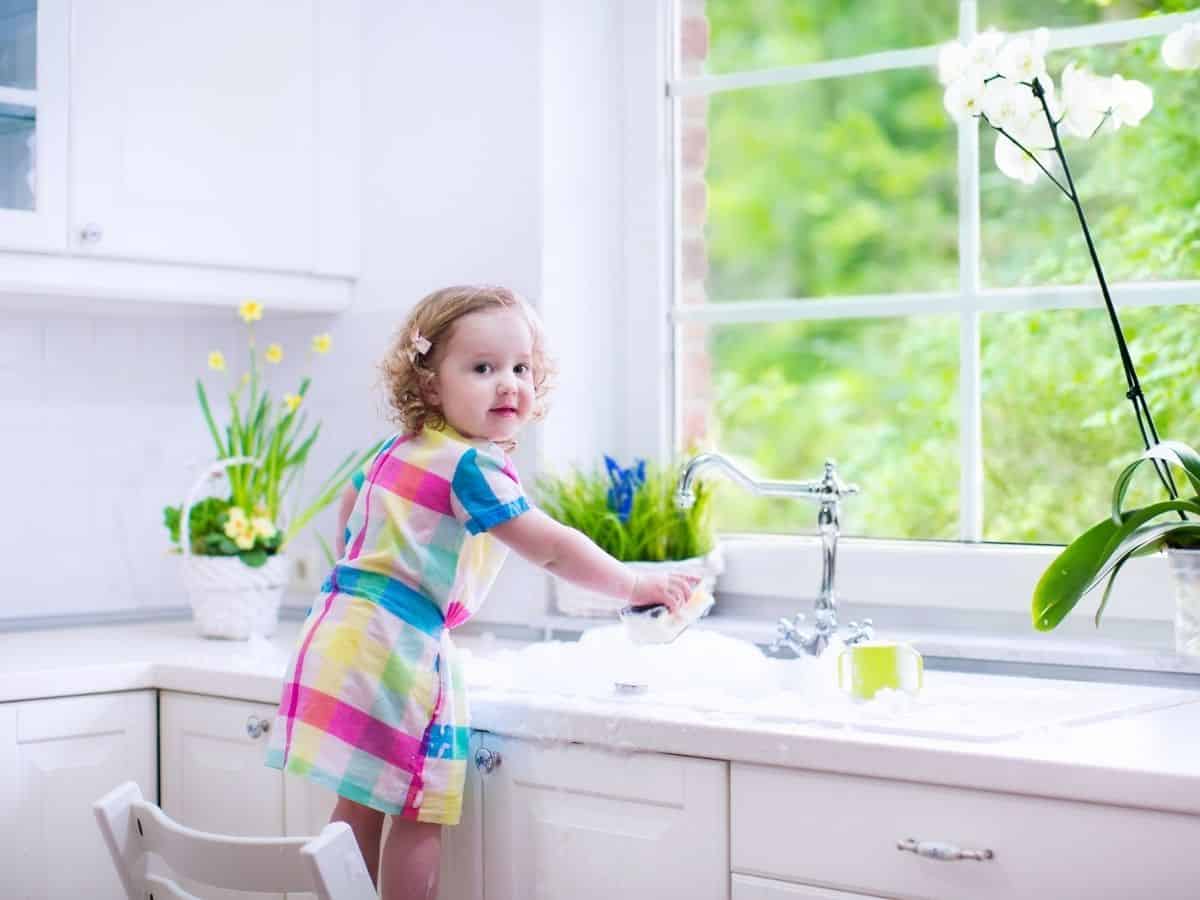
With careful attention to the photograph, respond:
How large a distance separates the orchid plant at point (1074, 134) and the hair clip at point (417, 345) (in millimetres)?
736

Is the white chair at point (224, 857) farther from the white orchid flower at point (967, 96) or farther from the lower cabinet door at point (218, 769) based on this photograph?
the white orchid flower at point (967, 96)

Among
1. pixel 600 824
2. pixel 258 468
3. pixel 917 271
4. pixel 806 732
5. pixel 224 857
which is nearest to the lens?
pixel 224 857

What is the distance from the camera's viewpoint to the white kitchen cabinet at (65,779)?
1.92 m

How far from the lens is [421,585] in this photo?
5.44 ft

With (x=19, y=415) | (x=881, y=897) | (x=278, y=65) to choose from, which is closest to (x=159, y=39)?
(x=278, y=65)

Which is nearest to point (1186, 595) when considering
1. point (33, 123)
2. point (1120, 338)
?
point (1120, 338)

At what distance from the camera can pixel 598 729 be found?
62.5 inches

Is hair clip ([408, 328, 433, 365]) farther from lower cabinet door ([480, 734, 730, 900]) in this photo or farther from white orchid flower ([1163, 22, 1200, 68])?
white orchid flower ([1163, 22, 1200, 68])

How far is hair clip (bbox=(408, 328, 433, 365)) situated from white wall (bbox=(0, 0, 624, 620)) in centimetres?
61

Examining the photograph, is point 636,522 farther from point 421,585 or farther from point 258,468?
point 258,468

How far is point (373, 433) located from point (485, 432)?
0.83 m

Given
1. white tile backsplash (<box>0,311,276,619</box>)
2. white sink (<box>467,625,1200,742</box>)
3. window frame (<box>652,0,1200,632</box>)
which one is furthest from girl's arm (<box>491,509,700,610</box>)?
white tile backsplash (<box>0,311,276,619</box>)

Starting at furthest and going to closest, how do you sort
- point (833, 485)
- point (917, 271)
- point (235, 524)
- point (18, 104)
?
1. point (917, 271)
2. point (235, 524)
3. point (18, 104)
4. point (833, 485)

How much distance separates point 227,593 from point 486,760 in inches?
29.5
